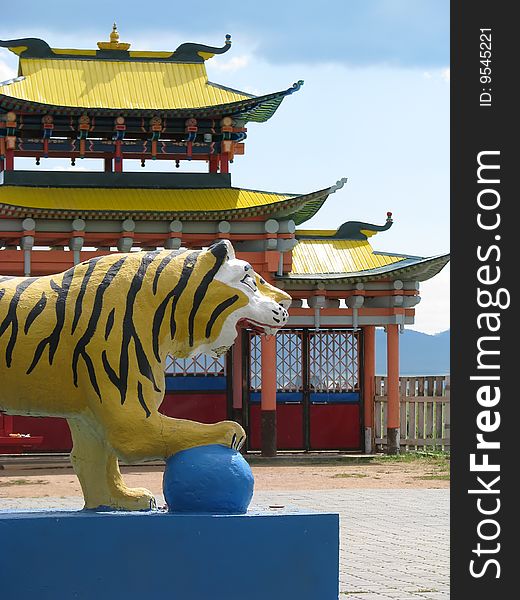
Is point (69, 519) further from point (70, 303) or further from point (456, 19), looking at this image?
point (456, 19)

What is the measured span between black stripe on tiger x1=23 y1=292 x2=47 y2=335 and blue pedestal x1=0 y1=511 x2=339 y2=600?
1.06 m

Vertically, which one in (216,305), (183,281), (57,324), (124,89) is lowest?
(57,324)

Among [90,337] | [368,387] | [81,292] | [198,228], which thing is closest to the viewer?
[90,337]

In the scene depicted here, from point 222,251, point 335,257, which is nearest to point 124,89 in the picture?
point 335,257

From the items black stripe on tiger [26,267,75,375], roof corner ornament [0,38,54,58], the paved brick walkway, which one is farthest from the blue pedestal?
roof corner ornament [0,38,54,58]

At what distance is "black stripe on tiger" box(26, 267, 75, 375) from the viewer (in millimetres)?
7625

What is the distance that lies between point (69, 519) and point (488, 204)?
2.79 m

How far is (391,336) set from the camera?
2331 centimetres

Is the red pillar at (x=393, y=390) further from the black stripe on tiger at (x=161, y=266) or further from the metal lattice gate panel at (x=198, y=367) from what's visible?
the black stripe on tiger at (x=161, y=266)

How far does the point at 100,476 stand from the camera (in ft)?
26.0

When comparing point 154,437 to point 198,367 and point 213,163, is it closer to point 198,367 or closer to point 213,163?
point 198,367

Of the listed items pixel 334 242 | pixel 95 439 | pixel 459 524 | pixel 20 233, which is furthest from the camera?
pixel 334 242

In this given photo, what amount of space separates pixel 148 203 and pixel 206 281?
555 inches

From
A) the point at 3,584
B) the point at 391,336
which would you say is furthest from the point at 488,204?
the point at 391,336
